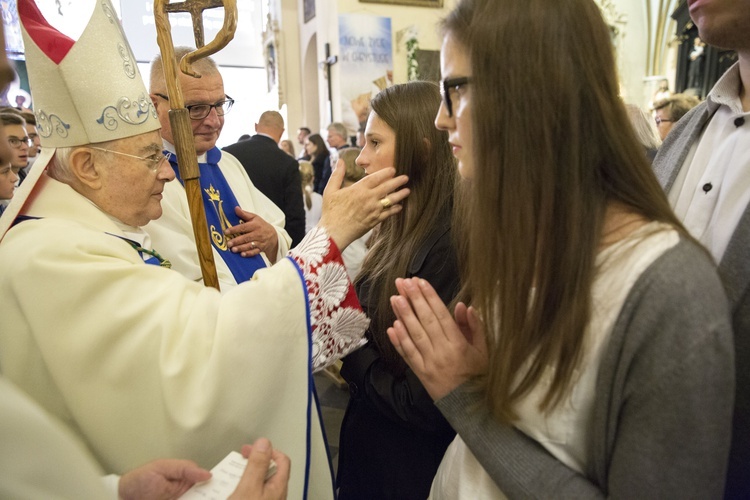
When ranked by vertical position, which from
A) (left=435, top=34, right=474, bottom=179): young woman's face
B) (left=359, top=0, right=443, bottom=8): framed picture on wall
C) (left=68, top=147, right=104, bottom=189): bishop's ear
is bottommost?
(left=68, top=147, right=104, bottom=189): bishop's ear

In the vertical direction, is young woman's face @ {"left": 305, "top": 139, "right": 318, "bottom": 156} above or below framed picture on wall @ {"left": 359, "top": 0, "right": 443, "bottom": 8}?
below

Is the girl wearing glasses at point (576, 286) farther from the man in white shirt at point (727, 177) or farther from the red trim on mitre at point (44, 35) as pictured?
the red trim on mitre at point (44, 35)

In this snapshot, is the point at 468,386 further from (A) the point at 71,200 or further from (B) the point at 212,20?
(B) the point at 212,20

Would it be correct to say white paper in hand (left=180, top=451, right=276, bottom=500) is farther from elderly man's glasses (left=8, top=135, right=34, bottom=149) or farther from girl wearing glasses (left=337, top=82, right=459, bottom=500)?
elderly man's glasses (left=8, top=135, right=34, bottom=149)

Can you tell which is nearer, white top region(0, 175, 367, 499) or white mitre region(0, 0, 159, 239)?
white top region(0, 175, 367, 499)

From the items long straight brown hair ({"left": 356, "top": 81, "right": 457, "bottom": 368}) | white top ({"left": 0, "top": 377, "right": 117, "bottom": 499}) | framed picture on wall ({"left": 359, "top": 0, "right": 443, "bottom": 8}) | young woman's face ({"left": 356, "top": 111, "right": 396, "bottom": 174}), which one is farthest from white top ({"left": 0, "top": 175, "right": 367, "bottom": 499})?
framed picture on wall ({"left": 359, "top": 0, "right": 443, "bottom": 8})

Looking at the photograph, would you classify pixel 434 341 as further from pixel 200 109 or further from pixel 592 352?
pixel 200 109

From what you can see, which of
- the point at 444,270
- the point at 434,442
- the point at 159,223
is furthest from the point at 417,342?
the point at 159,223

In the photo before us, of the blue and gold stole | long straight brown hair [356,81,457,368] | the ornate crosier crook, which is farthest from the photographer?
the blue and gold stole

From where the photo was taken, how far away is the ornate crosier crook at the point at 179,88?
1.44 metres

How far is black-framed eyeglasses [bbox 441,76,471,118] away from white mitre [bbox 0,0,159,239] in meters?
0.88

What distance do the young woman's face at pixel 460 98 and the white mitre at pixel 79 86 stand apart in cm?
89

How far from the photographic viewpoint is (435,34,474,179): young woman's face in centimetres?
94

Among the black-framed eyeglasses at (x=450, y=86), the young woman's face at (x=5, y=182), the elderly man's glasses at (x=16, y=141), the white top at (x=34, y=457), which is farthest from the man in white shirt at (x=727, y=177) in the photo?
the elderly man's glasses at (x=16, y=141)
